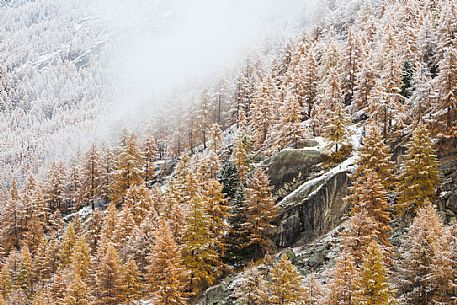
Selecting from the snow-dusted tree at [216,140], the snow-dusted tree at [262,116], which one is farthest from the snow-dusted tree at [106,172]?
the snow-dusted tree at [262,116]

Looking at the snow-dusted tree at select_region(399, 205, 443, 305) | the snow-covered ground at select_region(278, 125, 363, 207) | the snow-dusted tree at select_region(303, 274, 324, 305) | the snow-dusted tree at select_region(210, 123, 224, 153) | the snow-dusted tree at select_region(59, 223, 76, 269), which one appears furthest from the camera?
the snow-dusted tree at select_region(210, 123, 224, 153)

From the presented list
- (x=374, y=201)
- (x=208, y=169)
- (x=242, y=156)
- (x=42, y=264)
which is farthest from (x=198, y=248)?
(x=42, y=264)

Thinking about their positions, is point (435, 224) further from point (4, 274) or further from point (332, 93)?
point (4, 274)

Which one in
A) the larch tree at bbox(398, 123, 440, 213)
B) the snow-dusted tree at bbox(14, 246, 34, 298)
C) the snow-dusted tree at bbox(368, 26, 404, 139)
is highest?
the snow-dusted tree at bbox(368, 26, 404, 139)

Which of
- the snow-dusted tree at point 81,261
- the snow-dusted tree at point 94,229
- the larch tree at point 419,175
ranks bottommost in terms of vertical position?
the snow-dusted tree at point 94,229

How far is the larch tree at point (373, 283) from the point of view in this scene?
31047mm


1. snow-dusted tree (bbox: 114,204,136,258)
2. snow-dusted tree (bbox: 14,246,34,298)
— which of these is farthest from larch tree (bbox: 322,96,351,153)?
snow-dusted tree (bbox: 14,246,34,298)

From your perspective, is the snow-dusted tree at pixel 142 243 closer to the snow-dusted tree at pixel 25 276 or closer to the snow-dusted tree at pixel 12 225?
the snow-dusted tree at pixel 25 276

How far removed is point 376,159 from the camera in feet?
146

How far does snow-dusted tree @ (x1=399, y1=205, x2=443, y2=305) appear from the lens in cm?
3167

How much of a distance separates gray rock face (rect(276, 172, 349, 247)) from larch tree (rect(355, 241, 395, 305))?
1595 centimetres

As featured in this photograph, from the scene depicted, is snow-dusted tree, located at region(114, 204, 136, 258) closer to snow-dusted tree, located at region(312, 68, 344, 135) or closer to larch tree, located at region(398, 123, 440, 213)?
snow-dusted tree, located at region(312, 68, 344, 135)

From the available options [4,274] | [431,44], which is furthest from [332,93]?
[4,274]

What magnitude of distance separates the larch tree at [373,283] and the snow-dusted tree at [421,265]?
213 cm
